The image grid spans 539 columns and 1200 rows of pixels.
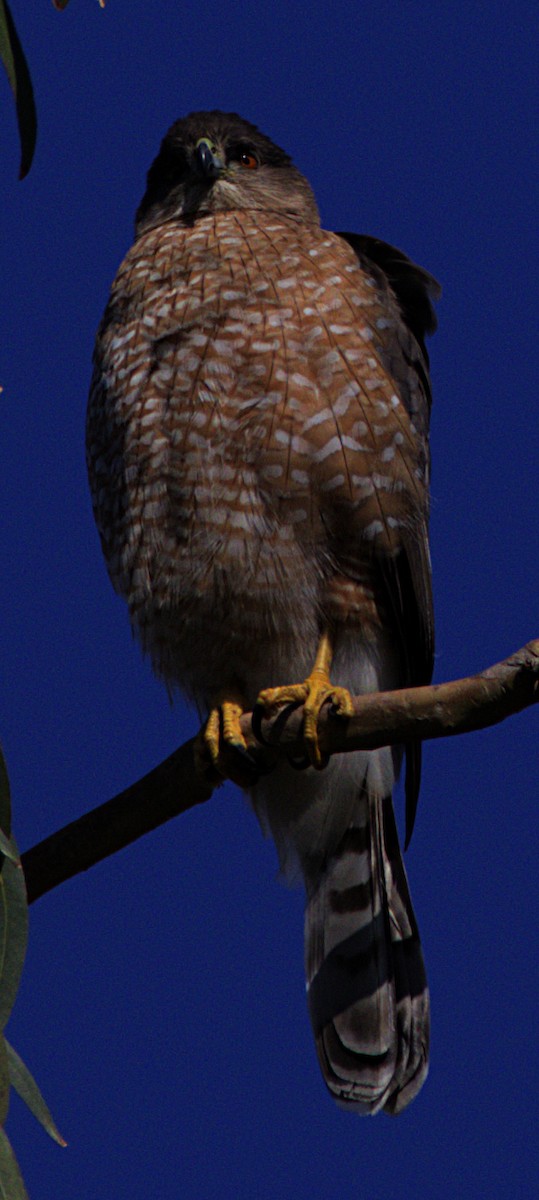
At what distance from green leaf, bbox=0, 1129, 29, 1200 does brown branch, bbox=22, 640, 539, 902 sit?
891mm

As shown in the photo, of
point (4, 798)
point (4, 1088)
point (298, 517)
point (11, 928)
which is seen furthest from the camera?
point (298, 517)

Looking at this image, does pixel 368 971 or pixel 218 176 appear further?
pixel 218 176

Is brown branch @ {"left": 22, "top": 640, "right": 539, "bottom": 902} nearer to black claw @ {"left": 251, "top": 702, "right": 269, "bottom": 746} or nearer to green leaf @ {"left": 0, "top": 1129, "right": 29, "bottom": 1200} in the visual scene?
black claw @ {"left": 251, "top": 702, "right": 269, "bottom": 746}

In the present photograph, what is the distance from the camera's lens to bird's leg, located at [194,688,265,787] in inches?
152

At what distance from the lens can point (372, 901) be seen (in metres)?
4.61

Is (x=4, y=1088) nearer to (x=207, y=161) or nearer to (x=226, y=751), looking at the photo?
(x=226, y=751)

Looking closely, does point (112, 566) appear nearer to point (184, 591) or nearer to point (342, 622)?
point (184, 591)

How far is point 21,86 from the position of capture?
313 cm

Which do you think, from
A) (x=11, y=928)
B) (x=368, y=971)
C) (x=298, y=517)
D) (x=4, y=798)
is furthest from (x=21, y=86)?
(x=368, y=971)

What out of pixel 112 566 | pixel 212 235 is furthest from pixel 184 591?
pixel 212 235

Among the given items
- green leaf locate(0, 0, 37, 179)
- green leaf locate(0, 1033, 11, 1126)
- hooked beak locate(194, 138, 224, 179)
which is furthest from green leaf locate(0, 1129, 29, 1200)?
hooked beak locate(194, 138, 224, 179)

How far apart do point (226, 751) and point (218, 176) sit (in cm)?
201

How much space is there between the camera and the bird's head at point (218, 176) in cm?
484

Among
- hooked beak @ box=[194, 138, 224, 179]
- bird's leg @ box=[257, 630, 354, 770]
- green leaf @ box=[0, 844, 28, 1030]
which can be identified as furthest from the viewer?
hooked beak @ box=[194, 138, 224, 179]
